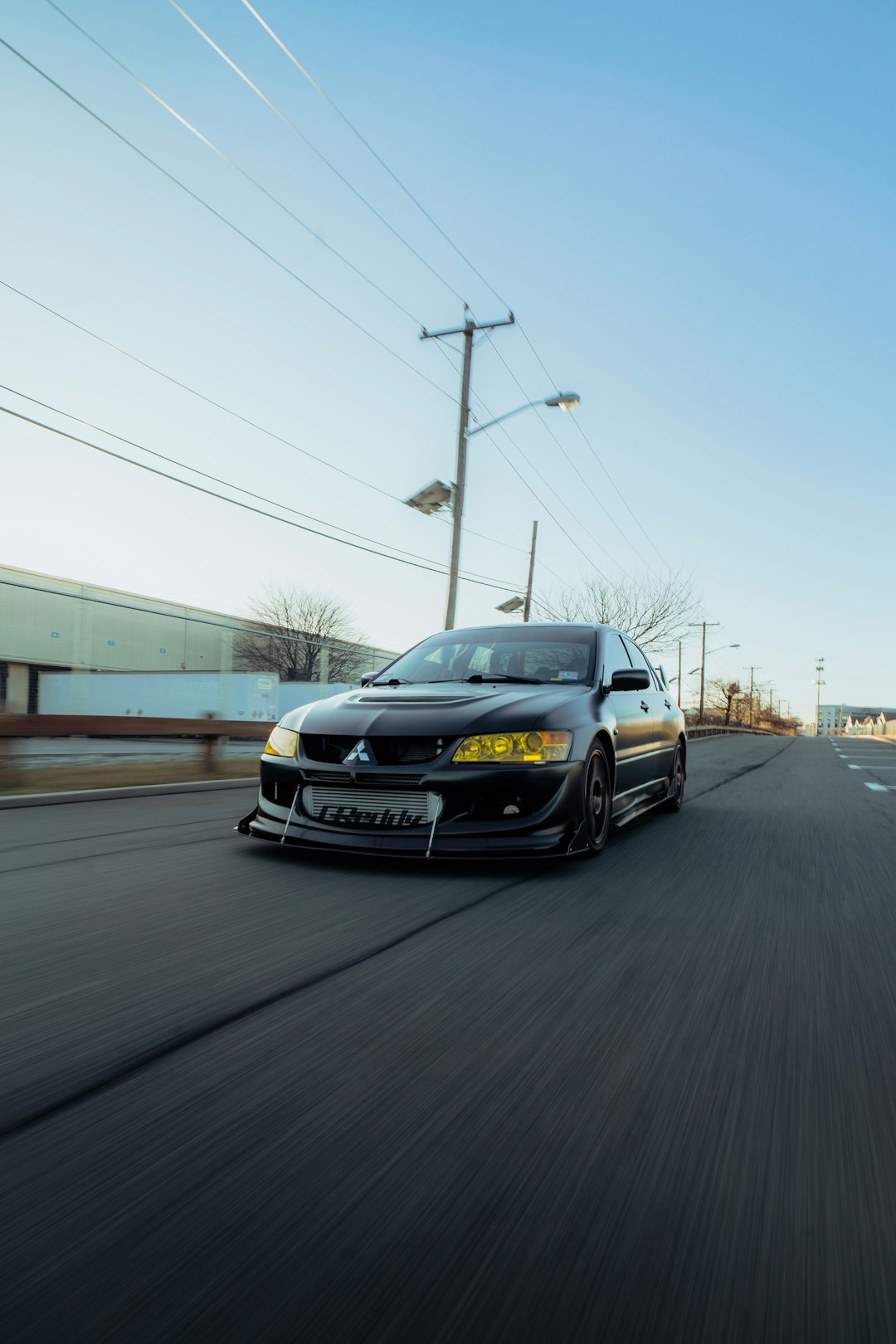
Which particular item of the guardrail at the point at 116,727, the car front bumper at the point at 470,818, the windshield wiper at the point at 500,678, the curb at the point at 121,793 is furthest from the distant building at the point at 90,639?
the car front bumper at the point at 470,818

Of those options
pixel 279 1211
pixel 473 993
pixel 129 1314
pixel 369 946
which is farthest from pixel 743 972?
pixel 129 1314

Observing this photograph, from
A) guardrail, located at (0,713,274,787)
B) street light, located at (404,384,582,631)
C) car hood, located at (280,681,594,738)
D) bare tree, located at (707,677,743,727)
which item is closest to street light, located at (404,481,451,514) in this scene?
street light, located at (404,384,582,631)

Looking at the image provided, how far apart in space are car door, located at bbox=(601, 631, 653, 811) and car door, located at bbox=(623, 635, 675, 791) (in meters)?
0.03

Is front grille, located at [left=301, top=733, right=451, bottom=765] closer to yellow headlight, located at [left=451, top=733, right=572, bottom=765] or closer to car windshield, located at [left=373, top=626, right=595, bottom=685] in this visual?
yellow headlight, located at [left=451, top=733, right=572, bottom=765]

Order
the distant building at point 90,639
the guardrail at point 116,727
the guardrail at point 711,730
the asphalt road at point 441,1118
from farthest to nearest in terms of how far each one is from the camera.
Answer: the guardrail at point 711,730
the distant building at point 90,639
the guardrail at point 116,727
the asphalt road at point 441,1118

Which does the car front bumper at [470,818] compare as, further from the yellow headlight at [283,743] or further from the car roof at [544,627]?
the car roof at [544,627]

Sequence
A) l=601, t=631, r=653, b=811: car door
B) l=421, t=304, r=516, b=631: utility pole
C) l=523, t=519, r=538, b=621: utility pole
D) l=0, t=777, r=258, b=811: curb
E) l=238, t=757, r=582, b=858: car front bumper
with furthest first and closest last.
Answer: l=523, t=519, r=538, b=621: utility pole, l=421, t=304, r=516, b=631: utility pole, l=0, t=777, r=258, b=811: curb, l=601, t=631, r=653, b=811: car door, l=238, t=757, r=582, b=858: car front bumper

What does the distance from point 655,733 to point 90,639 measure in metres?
7.04

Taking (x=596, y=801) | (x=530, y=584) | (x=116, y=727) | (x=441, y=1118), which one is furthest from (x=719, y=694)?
(x=441, y=1118)

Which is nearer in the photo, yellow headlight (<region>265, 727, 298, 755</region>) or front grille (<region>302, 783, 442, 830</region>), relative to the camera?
front grille (<region>302, 783, 442, 830</region>)

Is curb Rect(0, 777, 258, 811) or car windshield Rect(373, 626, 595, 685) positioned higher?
car windshield Rect(373, 626, 595, 685)

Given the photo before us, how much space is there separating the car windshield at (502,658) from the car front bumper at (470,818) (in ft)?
4.22

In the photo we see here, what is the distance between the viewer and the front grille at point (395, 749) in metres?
4.98

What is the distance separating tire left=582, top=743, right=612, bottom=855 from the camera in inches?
212
